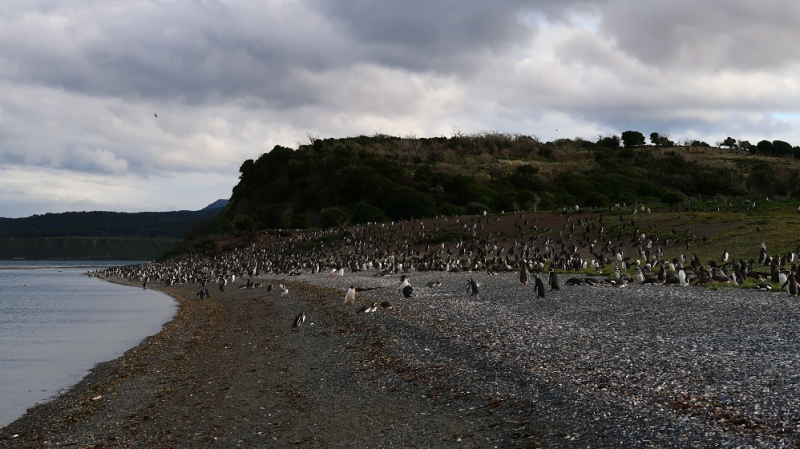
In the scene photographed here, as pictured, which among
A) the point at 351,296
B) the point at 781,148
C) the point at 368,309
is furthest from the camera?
the point at 781,148

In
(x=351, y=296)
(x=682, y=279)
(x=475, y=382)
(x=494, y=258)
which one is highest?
(x=494, y=258)

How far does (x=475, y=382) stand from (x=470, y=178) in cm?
7227

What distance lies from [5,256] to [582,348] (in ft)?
708

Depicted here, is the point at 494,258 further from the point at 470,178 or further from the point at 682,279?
the point at 470,178

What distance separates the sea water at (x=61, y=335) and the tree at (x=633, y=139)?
9909 centimetres

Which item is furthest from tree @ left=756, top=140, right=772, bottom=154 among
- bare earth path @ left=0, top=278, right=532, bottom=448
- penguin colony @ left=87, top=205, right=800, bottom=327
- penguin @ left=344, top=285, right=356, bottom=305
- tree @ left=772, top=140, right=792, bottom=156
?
bare earth path @ left=0, top=278, right=532, bottom=448

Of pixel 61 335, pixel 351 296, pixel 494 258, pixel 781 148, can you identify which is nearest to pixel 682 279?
pixel 351 296

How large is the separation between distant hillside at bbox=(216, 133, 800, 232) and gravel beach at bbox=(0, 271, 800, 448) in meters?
46.1

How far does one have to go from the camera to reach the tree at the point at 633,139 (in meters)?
124

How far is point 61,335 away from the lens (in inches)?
992

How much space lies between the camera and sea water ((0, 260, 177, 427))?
1568 cm

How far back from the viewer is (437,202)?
3009 inches

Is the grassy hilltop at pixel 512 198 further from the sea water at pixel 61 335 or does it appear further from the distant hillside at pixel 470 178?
the sea water at pixel 61 335

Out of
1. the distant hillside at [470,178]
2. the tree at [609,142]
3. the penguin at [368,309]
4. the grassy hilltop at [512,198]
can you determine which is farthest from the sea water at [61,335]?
the tree at [609,142]
